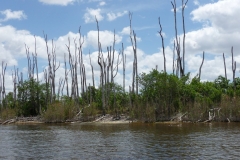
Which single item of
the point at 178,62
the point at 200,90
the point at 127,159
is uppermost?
the point at 178,62

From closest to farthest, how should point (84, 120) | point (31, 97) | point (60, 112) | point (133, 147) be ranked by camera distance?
point (133, 147), point (84, 120), point (60, 112), point (31, 97)

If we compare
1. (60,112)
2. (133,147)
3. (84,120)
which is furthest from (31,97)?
(133,147)

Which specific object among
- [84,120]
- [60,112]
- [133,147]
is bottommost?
[133,147]

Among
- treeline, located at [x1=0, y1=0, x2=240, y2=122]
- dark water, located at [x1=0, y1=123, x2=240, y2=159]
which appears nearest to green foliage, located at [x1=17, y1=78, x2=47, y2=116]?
treeline, located at [x1=0, y1=0, x2=240, y2=122]

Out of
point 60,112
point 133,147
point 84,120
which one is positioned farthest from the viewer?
point 60,112

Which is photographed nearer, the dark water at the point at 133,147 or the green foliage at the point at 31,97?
the dark water at the point at 133,147

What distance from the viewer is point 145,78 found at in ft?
120

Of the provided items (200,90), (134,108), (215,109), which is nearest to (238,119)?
(215,109)

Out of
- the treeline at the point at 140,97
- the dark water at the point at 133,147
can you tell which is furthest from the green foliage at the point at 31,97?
the dark water at the point at 133,147

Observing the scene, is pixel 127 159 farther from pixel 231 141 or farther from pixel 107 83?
pixel 107 83

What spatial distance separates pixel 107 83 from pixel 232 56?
14.8m

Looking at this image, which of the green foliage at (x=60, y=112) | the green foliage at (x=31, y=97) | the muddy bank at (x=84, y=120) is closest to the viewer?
the muddy bank at (x=84, y=120)

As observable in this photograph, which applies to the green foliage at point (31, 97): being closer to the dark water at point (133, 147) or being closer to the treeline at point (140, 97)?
the treeline at point (140, 97)

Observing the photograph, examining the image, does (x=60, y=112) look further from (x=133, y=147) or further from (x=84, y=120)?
(x=133, y=147)
